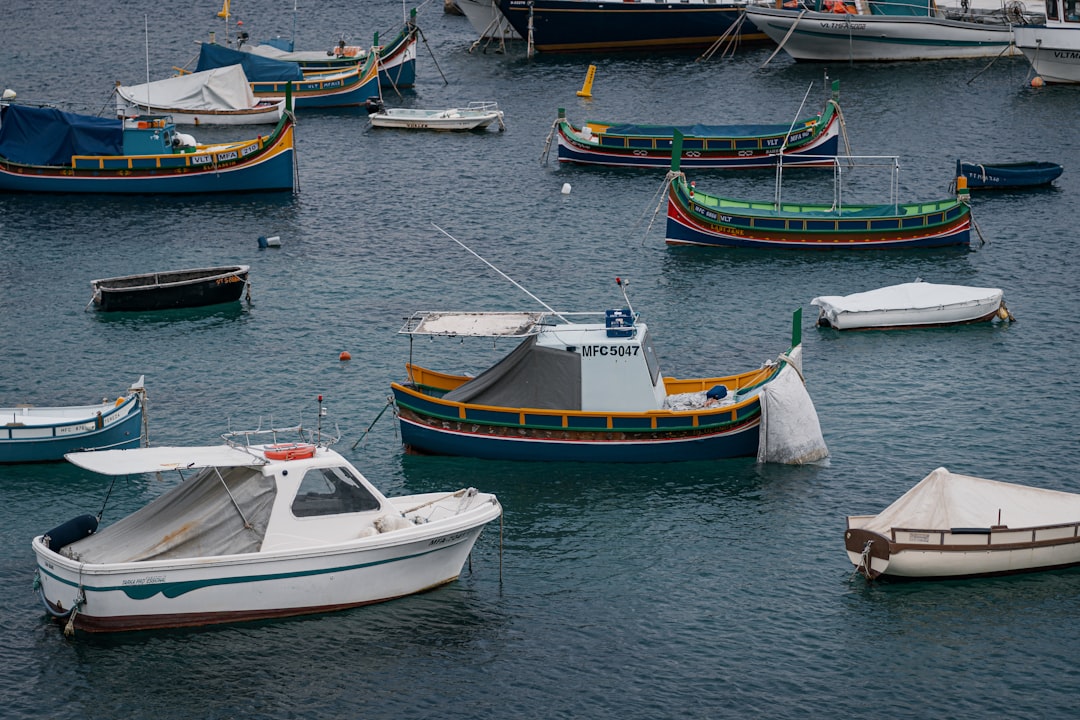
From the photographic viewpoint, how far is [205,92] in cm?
8931

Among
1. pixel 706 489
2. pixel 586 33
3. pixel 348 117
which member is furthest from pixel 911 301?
pixel 586 33

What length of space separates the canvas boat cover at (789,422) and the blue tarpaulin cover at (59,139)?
43453 millimetres

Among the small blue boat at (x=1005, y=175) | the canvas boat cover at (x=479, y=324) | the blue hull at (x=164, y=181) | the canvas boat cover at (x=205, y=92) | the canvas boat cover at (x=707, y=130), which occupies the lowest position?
the canvas boat cover at (x=479, y=324)

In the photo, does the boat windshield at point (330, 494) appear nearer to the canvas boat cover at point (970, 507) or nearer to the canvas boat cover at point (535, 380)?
the canvas boat cover at point (535, 380)

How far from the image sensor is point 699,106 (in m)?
94.7

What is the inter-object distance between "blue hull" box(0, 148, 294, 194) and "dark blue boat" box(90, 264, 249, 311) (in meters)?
16.4

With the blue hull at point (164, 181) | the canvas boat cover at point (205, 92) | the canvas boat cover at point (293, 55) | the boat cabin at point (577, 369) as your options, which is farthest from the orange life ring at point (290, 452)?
the canvas boat cover at point (293, 55)

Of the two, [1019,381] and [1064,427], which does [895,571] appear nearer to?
[1064,427]

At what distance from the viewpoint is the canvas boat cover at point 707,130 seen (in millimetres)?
79500

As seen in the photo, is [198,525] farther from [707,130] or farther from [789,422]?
[707,130]

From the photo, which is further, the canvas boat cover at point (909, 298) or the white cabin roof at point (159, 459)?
the canvas boat cover at point (909, 298)

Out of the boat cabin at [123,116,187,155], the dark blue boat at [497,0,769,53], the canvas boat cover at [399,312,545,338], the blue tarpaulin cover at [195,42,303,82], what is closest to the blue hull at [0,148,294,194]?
the boat cabin at [123,116,187,155]

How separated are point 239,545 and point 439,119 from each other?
57.9 m

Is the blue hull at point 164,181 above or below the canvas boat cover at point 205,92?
below
